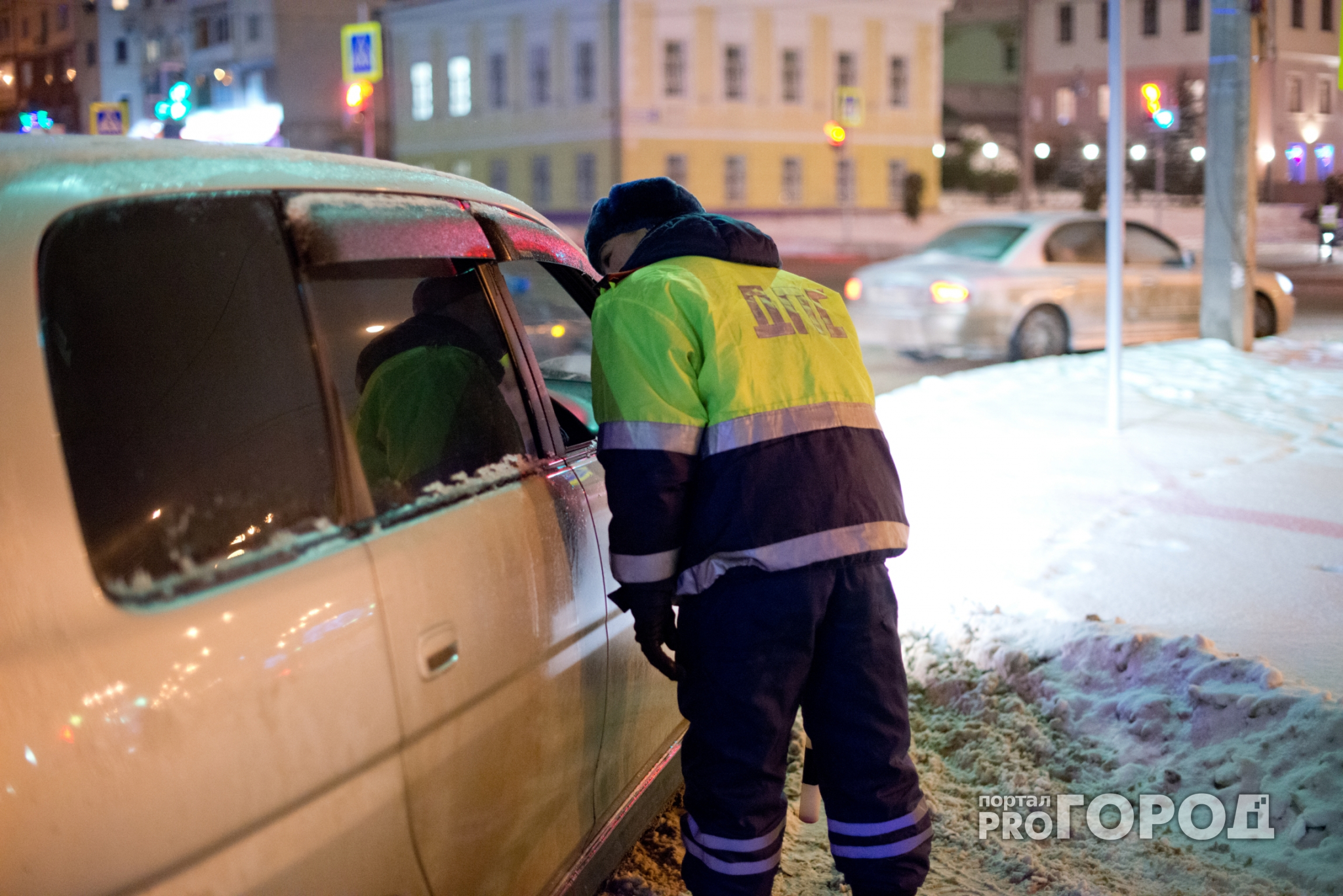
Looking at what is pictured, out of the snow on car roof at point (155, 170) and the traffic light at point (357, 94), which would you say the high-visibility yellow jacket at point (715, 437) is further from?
the traffic light at point (357, 94)

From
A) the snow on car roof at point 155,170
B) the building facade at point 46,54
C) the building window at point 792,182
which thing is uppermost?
the building facade at point 46,54

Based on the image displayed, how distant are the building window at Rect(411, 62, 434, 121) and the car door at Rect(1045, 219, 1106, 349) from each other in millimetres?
39155

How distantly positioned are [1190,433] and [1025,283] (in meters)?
3.35

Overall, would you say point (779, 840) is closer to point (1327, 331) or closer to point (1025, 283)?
point (1025, 283)

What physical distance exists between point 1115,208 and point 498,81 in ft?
131

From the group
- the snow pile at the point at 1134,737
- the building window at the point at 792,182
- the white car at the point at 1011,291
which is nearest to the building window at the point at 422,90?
the building window at the point at 792,182

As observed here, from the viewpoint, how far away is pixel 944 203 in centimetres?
4669

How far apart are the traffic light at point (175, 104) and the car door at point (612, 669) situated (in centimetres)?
1077

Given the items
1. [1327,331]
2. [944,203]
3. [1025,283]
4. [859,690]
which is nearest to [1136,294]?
[1025,283]

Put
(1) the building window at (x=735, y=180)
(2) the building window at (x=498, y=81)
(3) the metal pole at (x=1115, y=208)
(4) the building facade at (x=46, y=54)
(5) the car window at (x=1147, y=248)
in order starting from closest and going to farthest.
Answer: (3) the metal pole at (x=1115, y=208) → (5) the car window at (x=1147, y=248) → (1) the building window at (x=735, y=180) → (2) the building window at (x=498, y=81) → (4) the building facade at (x=46, y=54)

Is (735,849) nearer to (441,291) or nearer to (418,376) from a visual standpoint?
(418,376)

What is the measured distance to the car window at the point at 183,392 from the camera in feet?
5.07

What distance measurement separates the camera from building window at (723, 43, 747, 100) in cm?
4278

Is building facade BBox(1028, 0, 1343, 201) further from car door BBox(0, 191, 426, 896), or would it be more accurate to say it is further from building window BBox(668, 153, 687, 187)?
car door BBox(0, 191, 426, 896)
